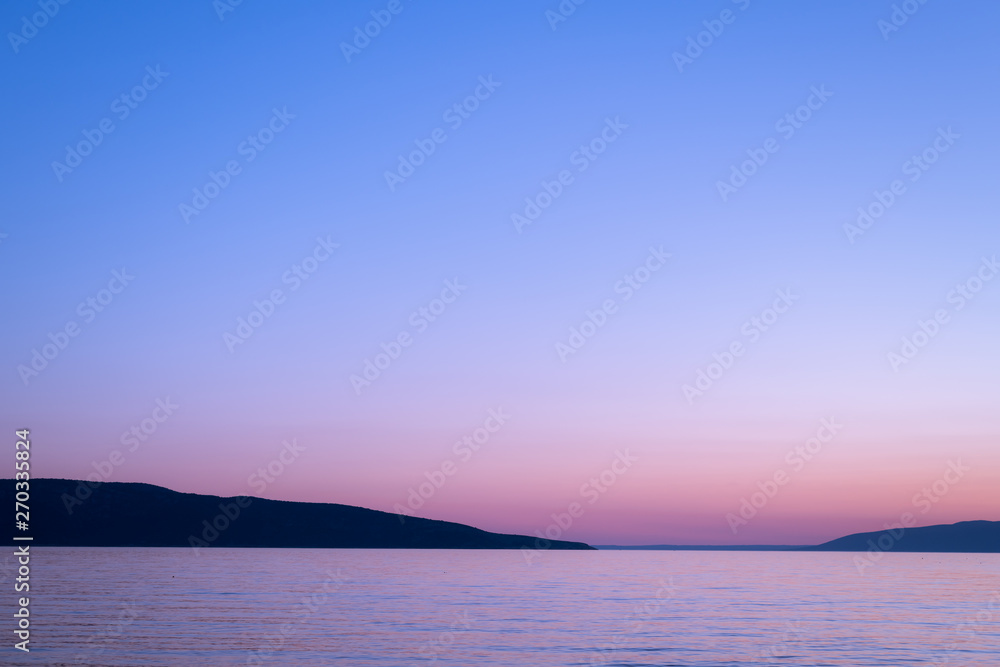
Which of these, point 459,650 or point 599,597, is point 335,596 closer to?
point 599,597

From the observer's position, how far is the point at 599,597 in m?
Result: 74.8

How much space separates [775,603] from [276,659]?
4583cm

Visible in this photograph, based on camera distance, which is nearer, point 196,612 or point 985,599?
point 196,612

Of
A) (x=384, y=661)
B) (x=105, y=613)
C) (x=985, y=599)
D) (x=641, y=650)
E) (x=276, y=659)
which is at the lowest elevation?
(x=105, y=613)

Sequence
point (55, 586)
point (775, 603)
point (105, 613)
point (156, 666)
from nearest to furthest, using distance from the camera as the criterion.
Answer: point (156, 666)
point (105, 613)
point (775, 603)
point (55, 586)

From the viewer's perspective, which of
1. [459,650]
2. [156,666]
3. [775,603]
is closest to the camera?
[156,666]

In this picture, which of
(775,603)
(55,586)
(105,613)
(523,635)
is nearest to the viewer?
(523,635)

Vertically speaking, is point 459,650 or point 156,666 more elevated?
point 459,650

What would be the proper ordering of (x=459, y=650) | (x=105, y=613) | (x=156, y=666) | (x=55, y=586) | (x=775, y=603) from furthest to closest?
(x=55, y=586)
(x=775, y=603)
(x=105, y=613)
(x=459, y=650)
(x=156, y=666)

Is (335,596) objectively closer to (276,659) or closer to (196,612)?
(196,612)

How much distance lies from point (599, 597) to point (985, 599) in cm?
3470

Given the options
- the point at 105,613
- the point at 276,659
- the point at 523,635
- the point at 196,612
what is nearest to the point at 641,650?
the point at 523,635

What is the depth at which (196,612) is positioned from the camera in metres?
55.0

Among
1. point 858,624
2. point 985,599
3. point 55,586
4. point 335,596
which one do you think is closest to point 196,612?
point 335,596
